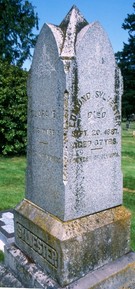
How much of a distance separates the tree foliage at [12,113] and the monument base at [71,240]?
345 inches

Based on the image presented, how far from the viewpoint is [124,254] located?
3.54 meters

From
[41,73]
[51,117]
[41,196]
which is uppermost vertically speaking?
[41,73]

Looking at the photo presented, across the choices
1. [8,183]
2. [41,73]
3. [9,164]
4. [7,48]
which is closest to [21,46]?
[7,48]

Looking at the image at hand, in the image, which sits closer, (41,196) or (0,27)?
(41,196)

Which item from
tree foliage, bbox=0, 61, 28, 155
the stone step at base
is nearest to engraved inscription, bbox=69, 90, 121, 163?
the stone step at base

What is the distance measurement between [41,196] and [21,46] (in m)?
21.7

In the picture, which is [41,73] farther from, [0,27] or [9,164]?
[0,27]

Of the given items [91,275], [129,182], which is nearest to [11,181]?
[129,182]

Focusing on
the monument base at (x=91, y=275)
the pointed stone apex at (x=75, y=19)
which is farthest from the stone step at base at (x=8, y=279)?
the pointed stone apex at (x=75, y=19)

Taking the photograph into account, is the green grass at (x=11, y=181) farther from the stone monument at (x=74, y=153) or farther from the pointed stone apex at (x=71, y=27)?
the pointed stone apex at (x=71, y=27)

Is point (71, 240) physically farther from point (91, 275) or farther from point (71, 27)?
point (71, 27)

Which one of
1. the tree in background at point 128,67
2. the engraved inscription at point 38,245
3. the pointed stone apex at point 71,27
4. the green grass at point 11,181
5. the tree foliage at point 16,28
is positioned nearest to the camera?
the pointed stone apex at point 71,27

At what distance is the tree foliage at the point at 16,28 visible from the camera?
819 inches

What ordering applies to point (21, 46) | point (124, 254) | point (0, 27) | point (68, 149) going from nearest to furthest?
point (68, 149) < point (124, 254) < point (0, 27) < point (21, 46)
